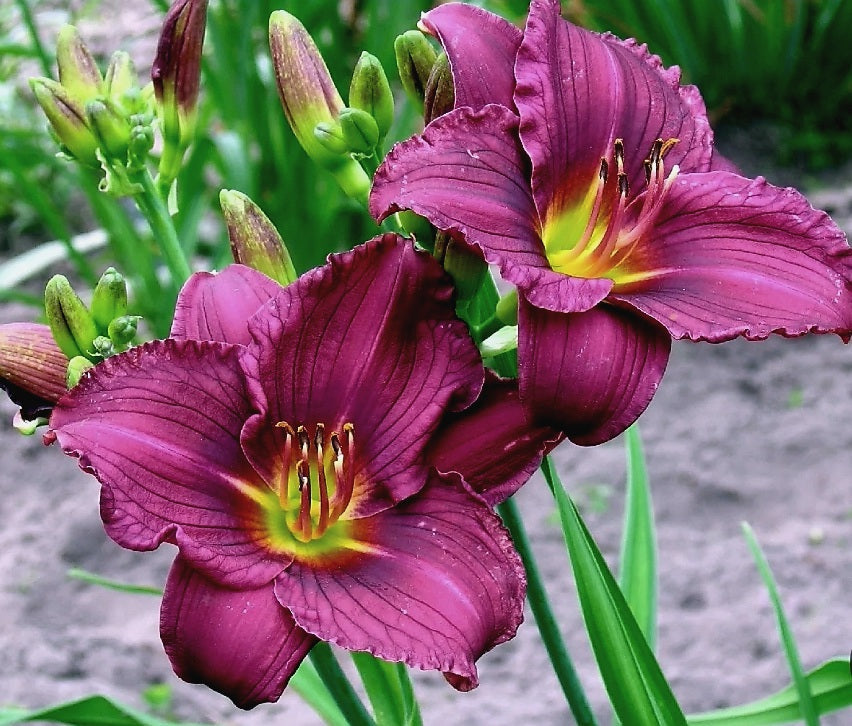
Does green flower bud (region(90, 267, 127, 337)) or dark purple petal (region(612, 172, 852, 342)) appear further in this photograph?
green flower bud (region(90, 267, 127, 337))

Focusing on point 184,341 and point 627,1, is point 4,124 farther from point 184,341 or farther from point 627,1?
point 184,341

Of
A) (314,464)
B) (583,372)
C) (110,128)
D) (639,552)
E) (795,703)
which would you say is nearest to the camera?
(583,372)

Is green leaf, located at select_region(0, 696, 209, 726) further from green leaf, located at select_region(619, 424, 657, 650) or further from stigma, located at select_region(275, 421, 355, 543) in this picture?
green leaf, located at select_region(619, 424, 657, 650)

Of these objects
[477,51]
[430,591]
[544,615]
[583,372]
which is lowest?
[544,615]

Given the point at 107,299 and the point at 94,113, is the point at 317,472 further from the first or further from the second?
the point at 94,113

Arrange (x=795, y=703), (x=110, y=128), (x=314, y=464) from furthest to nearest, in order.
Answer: (x=795, y=703)
(x=110, y=128)
(x=314, y=464)

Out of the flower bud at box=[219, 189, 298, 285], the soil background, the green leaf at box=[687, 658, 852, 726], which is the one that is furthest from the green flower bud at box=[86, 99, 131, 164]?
the soil background

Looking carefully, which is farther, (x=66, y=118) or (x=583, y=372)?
(x=66, y=118)

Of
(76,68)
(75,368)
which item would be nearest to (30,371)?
(75,368)

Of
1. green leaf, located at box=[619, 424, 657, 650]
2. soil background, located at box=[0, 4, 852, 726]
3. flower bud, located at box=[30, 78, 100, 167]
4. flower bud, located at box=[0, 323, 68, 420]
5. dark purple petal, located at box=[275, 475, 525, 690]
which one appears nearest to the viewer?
dark purple petal, located at box=[275, 475, 525, 690]
